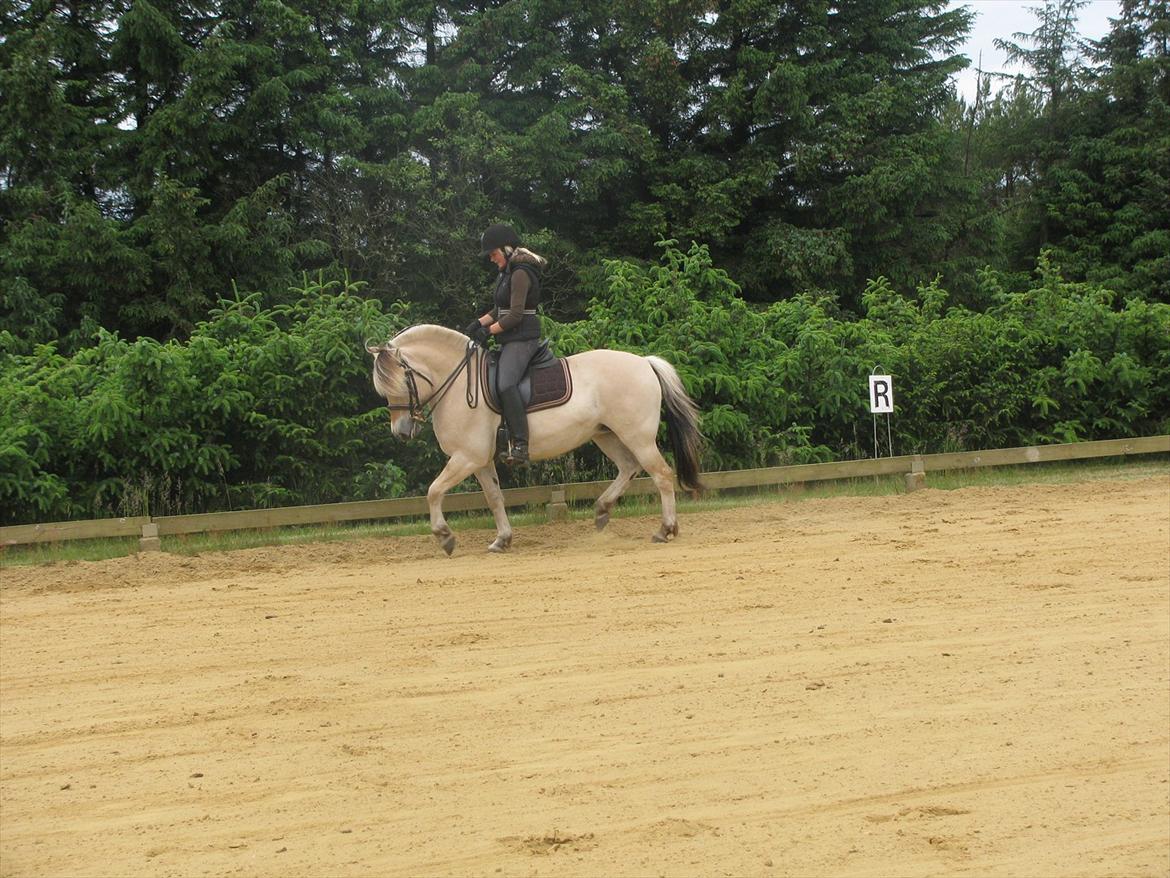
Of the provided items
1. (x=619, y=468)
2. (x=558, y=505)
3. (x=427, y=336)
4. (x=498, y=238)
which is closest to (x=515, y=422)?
(x=427, y=336)

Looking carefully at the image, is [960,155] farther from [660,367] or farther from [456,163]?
[660,367]

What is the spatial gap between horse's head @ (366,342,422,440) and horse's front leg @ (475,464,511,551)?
853mm

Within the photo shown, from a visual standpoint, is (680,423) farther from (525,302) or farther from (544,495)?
(525,302)

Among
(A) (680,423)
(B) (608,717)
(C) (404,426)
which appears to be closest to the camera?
(B) (608,717)

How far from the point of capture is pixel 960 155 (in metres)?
39.0

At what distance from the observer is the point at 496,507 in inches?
459

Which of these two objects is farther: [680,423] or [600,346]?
[600,346]

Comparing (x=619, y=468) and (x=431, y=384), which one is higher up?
(x=431, y=384)

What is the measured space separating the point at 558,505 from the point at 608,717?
720 centimetres

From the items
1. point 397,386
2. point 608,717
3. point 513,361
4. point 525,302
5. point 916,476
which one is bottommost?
point 608,717

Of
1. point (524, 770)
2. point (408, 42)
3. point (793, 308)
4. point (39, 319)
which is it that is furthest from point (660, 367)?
point (408, 42)

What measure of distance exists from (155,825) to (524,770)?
5.26ft

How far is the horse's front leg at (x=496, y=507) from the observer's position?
37.9 feet

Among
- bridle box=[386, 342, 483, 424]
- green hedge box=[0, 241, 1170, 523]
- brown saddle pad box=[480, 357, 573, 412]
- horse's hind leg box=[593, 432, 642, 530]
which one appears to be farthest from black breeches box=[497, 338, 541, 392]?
green hedge box=[0, 241, 1170, 523]
